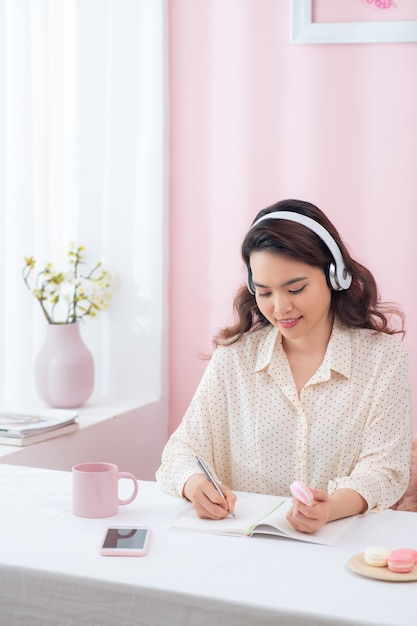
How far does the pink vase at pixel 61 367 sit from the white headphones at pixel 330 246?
1.10 meters

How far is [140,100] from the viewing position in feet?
9.45

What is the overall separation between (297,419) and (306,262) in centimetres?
32

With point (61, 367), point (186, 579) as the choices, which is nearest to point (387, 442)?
point (186, 579)

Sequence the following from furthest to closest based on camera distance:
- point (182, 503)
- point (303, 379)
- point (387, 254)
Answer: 1. point (387, 254)
2. point (303, 379)
3. point (182, 503)

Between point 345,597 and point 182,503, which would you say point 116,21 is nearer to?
point 182,503

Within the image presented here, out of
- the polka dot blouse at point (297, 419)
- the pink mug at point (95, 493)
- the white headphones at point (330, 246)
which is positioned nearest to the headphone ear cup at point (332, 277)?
the white headphones at point (330, 246)

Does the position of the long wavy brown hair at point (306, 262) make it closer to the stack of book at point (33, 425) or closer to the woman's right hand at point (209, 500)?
the woman's right hand at point (209, 500)

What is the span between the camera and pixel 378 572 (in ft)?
3.96

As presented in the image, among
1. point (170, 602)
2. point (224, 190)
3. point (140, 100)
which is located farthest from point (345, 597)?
point (140, 100)

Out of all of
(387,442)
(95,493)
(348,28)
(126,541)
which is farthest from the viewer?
(348,28)

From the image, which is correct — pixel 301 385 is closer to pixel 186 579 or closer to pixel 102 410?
pixel 186 579

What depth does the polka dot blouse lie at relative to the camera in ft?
5.55

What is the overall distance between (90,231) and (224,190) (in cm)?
46

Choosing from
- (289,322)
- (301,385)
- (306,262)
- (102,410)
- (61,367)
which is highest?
(306,262)
